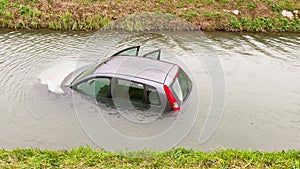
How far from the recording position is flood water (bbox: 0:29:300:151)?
19.9 ft

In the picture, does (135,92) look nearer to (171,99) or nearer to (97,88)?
(171,99)

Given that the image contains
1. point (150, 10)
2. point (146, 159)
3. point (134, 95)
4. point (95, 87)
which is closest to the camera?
point (146, 159)

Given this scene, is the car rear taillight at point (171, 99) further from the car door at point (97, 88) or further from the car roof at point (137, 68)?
the car door at point (97, 88)

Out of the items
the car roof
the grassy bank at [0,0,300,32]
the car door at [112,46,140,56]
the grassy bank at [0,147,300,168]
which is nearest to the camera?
the grassy bank at [0,147,300,168]

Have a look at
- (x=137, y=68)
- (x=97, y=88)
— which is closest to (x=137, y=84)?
(x=137, y=68)

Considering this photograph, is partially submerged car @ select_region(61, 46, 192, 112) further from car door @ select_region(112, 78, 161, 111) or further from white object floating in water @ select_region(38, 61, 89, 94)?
white object floating in water @ select_region(38, 61, 89, 94)

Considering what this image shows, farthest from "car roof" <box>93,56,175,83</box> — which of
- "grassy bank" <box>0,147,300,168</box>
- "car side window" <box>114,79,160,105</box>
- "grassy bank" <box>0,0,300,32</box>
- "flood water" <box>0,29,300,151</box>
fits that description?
"grassy bank" <box>0,0,300,32</box>

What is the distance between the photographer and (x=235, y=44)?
446 inches

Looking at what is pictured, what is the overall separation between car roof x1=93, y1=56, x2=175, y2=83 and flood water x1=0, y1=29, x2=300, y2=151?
77 centimetres

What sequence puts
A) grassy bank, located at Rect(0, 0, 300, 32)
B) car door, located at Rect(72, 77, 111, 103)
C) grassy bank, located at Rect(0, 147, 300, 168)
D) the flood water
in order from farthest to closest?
1. grassy bank, located at Rect(0, 0, 300, 32)
2. car door, located at Rect(72, 77, 111, 103)
3. the flood water
4. grassy bank, located at Rect(0, 147, 300, 168)

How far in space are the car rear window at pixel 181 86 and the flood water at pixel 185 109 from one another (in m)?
0.30

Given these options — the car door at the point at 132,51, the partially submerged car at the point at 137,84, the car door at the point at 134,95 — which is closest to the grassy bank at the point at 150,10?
the car door at the point at 132,51

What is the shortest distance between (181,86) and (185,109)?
18.7 inches

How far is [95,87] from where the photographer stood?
6539 millimetres
